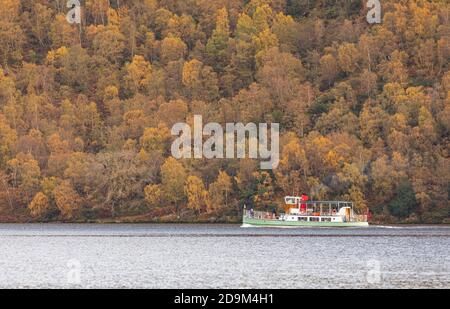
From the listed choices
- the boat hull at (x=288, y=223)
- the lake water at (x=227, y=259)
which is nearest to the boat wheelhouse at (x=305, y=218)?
the boat hull at (x=288, y=223)

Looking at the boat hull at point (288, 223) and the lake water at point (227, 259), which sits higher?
the boat hull at point (288, 223)

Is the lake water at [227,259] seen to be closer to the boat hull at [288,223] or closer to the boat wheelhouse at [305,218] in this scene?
the boat hull at [288,223]

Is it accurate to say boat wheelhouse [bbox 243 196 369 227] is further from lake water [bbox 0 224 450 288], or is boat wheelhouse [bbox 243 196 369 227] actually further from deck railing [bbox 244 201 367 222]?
lake water [bbox 0 224 450 288]

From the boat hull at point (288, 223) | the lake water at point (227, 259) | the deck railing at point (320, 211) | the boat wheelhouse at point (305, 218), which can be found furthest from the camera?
the deck railing at point (320, 211)

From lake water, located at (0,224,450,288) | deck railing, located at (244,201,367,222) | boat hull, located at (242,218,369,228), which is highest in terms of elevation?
deck railing, located at (244,201,367,222)

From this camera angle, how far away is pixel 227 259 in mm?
114188

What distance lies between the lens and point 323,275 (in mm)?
98250

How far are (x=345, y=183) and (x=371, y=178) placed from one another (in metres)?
4.08

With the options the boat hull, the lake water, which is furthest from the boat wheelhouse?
the lake water

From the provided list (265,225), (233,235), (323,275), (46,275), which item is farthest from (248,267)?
(265,225)

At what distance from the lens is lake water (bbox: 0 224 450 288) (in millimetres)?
93312

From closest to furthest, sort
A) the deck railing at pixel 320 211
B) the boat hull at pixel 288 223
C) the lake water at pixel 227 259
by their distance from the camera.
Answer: the lake water at pixel 227 259, the boat hull at pixel 288 223, the deck railing at pixel 320 211

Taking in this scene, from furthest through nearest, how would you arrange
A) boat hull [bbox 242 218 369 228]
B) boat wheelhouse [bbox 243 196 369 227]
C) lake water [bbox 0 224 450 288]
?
boat wheelhouse [bbox 243 196 369 227] → boat hull [bbox 242 218 369 228] → lake water [bbox 0 224 450 288]

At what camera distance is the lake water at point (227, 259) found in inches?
3674
